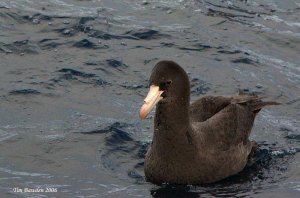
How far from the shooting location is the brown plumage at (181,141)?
8492 millimetres

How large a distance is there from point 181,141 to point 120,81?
311 centimetres

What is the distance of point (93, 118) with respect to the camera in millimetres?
10508

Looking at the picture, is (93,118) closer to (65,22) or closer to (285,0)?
(65,22)

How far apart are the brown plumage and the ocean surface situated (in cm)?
15

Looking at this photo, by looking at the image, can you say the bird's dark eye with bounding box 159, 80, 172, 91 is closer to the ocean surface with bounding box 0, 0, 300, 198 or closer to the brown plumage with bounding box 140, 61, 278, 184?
the brown plumage with bounding box 140, 61, 278, 184

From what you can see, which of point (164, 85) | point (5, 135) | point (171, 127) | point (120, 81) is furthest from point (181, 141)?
point (120, 81)

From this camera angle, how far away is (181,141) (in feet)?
28.8

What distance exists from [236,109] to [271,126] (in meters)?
1.12

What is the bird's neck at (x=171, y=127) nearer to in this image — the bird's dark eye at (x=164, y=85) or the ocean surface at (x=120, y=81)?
the bird's dark eye at (x=164, y=85)

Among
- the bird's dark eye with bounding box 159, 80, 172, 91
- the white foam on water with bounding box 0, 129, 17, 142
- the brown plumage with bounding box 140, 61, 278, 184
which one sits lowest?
the white foam on water with bounding box 0, 129, 17, 142

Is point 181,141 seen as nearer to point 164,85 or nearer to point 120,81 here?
point 164,85

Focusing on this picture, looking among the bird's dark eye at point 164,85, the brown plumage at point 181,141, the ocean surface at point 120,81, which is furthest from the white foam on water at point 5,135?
the bird's dark eye at point 164,85

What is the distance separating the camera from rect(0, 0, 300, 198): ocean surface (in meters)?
8.96

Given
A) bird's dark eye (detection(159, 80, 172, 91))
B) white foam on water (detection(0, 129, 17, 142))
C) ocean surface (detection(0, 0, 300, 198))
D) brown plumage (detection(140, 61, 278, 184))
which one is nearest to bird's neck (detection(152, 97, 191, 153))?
brown plumage (detection(140, 61, 278, 184))
